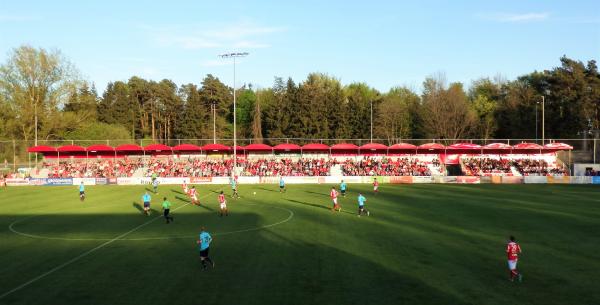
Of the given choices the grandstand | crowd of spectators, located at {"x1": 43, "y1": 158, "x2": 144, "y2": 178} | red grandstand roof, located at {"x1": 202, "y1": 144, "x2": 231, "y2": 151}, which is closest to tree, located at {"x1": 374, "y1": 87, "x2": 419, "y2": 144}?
the grandstand

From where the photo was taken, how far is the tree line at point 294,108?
75000 mm

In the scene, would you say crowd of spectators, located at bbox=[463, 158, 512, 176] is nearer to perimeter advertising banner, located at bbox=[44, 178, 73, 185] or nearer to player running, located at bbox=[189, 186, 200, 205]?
player running, located at bbox=[189, 186, 200, 205]

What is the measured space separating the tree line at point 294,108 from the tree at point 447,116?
20 cm

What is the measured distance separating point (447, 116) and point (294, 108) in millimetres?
29954

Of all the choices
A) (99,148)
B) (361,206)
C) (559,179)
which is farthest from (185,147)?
(559,179)

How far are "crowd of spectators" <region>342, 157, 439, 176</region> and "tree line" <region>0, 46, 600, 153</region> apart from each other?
624cm

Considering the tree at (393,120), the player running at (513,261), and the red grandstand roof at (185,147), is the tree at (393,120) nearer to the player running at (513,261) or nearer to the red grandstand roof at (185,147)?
the red grandstand roof at (185,147)

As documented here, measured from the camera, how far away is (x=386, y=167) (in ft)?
196

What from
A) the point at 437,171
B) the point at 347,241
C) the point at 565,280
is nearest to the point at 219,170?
the point at 437,171

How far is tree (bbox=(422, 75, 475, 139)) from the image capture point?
278 ft

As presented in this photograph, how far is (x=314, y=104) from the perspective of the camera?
85938 mm

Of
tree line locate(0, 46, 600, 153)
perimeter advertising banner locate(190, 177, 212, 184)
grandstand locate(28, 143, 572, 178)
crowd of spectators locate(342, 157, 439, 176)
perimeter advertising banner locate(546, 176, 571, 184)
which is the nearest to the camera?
perimeter advertising banner locate(546, 176, 571, 184)

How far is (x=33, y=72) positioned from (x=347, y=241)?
2936 inches

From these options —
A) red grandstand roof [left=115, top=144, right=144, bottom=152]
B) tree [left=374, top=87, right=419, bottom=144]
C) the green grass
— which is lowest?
the green grass
